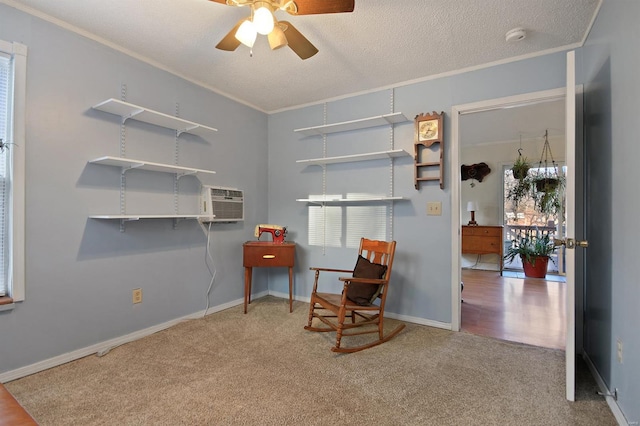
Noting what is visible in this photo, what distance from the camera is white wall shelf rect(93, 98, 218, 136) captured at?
2.27 meters

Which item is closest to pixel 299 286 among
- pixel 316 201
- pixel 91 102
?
pixel 316 201

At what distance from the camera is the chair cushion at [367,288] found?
8.32ft

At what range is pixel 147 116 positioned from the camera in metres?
2.50

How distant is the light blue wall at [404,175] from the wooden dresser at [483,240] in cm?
327

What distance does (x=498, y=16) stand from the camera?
204cm

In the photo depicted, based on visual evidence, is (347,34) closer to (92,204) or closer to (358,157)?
(358,157)

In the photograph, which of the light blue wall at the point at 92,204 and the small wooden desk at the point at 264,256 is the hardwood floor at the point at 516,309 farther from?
the light blue wall at the point at 92,204

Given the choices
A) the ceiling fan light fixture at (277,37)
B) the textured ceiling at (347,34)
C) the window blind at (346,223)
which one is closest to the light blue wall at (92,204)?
the textured ceiling at (347,34)

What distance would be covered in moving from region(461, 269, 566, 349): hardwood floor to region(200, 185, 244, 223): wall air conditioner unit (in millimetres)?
2456

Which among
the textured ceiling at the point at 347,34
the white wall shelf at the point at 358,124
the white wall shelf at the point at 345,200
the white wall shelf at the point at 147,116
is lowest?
the white wall shelf at the point at 345,200

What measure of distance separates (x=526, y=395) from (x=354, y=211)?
203 centimetres

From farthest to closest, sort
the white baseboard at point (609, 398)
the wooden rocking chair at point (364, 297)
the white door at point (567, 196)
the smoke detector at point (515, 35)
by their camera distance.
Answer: the wooden rocking chair at point (364, 297) < the smoke detector at point (515, 35) < the white door at point (567, 196) < the white baseboard at point (609, 398)

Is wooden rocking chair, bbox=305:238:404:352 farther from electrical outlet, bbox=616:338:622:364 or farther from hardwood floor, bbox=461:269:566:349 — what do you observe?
electrical outlet, bbox=616:338:622:364

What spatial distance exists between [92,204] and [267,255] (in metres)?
1.52
